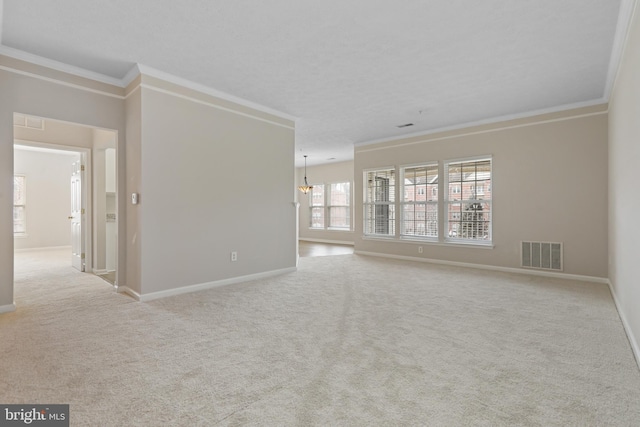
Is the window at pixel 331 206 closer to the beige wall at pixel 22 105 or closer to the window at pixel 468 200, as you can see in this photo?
the window at pixel 468 200

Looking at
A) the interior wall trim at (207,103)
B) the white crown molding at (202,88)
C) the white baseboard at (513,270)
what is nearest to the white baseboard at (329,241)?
the white baseboard at (513,270)

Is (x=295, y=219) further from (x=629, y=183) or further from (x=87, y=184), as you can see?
(x=629, y=183)

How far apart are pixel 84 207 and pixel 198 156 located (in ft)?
9.25

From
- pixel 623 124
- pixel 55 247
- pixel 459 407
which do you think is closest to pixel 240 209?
pixel 459 407

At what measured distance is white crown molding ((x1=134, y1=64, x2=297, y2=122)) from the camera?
3.71m

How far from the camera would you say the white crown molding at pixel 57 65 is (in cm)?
324

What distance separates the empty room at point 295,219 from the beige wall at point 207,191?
3 centimetres

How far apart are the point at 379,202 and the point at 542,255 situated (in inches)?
134

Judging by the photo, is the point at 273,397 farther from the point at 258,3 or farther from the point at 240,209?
the point at 240,209

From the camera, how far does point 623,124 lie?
3.17m

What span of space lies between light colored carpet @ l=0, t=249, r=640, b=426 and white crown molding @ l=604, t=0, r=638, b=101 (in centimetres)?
260

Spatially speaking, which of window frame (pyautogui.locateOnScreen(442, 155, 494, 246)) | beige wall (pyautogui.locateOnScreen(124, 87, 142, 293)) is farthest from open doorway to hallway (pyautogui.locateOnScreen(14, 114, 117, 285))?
window frame (pyautogui.locateOnScreen(442, 155, 494, 246))

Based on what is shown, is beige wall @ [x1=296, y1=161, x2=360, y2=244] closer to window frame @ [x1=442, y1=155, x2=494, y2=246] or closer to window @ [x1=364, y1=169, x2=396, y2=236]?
window @ [x1=364, y1=169, x2=396, y2=236]

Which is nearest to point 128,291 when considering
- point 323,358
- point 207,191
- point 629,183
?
point 207,191
